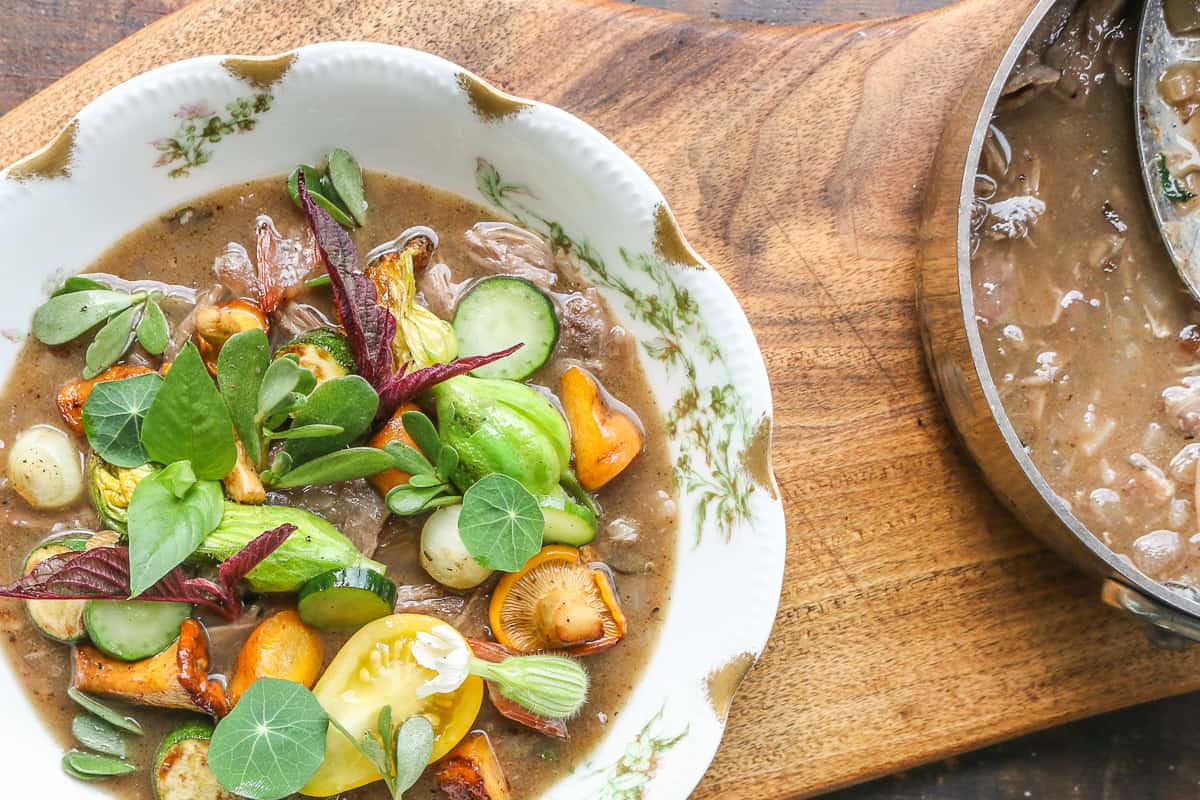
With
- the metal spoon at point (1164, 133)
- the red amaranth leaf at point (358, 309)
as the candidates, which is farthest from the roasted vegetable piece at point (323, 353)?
the metal spoon at point (1164, 133)

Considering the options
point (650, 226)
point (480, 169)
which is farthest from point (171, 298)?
point (650, 226)

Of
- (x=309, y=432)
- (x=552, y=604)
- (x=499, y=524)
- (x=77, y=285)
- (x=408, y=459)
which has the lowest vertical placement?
(x=552, y=604)

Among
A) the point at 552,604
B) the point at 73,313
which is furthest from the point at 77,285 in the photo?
the point at 552,604

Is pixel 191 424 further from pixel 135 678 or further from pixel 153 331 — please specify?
pixel 135 678

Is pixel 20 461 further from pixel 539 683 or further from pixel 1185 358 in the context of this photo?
pixel 1185 358

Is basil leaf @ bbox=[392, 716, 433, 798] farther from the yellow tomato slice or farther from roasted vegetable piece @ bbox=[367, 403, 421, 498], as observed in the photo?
roasted vegetable piece @ bbox=[367, 403, 421, 498]

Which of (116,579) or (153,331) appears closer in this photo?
(116,579)

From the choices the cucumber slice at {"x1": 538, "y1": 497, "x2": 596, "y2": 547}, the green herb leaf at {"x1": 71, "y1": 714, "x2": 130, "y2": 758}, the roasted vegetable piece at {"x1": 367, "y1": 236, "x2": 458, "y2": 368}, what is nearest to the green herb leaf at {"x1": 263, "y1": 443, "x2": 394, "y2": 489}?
the roasted vegetable piece at {"x1": 367, "y1": 236, "x2": 458, "y2": 368}

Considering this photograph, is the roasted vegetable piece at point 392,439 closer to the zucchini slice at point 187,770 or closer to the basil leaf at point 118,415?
the basil leaf at point 118,415
